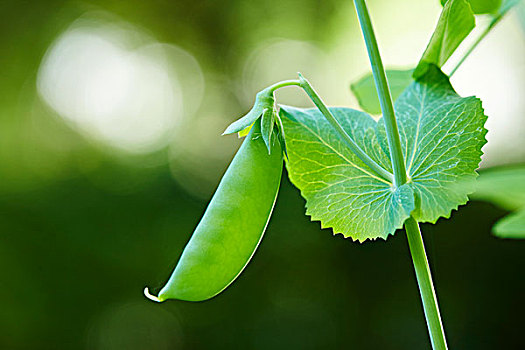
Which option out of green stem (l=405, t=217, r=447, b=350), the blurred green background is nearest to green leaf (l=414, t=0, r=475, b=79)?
green stem (l=405, t=217, r=447, b=350)

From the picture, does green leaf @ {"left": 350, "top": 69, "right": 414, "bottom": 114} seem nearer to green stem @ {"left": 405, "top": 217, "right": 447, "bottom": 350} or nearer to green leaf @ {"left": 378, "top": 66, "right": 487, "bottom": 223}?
green leaf @ {"left": 378, "top": 66, "right": 487, "bottom": 223}

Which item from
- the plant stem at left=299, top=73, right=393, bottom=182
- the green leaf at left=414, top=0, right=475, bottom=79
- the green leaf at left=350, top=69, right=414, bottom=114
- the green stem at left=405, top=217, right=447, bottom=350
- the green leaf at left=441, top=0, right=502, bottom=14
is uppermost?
the green leaf at left=441, top=0, right=502, bottom=14

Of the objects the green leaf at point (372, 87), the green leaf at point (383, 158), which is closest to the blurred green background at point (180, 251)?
the green leaf at point (372, 87)

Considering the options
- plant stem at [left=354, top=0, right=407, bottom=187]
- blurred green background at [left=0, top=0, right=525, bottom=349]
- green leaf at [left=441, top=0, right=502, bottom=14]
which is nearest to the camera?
plant stem at [left=354, top=0, right=407, bottom=187]

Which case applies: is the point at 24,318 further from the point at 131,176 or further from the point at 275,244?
the point at 275,244

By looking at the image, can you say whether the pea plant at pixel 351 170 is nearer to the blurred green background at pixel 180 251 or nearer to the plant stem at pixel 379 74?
the plant stem at pixel 379 74

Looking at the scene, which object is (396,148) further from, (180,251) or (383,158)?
(180,251)

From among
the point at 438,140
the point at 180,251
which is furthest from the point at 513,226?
the point at 180,251
